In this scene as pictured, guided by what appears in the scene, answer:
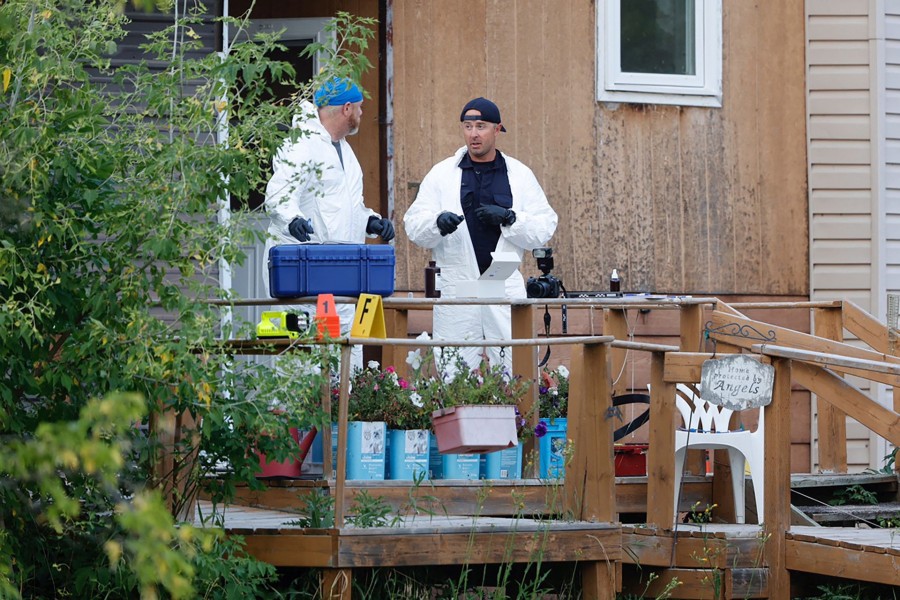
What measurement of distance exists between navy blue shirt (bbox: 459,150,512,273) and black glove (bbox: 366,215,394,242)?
0.50 meters

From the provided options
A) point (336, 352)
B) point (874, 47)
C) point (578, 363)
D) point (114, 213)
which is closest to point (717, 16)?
point (874, 47)

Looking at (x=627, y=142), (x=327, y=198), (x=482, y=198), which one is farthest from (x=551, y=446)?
(x=627, y=142)

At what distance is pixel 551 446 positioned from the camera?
682 centimetres

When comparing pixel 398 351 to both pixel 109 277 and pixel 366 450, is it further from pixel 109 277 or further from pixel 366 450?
pixel 109 277

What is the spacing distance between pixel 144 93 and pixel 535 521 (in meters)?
2.31

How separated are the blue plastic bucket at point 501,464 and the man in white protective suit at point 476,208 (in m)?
1.35

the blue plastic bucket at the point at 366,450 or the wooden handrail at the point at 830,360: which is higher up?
the wooden handrail at the point at 830,360

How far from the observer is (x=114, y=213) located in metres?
5.24

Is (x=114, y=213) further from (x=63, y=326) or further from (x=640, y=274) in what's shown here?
(x=640, y=274)

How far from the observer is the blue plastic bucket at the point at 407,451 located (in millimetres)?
6500

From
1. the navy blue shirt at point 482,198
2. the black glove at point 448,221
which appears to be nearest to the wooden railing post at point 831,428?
the navy blue shirt at point 482,198

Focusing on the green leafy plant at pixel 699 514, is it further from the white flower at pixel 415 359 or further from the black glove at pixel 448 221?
the black glove at pixel 448 221

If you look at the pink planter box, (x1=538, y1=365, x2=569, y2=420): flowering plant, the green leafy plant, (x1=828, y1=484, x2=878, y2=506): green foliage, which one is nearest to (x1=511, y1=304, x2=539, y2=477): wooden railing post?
(x1=538, y1=365, x2=569, y2=420): flowering plant

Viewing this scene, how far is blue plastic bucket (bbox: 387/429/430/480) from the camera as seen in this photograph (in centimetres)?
650
